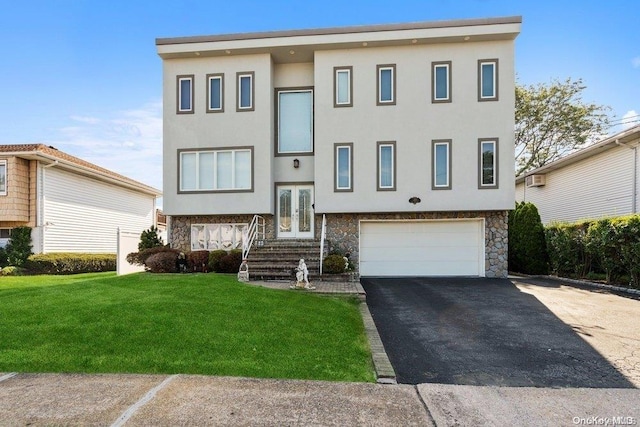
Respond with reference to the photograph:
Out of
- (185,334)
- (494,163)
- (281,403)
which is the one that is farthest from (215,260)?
(494,163)

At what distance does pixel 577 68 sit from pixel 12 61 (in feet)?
101

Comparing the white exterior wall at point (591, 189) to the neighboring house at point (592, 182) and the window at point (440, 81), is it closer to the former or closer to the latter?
the neighboring house at point (592, 182)

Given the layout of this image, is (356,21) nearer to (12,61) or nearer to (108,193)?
(12,61)

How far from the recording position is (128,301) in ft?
22.1

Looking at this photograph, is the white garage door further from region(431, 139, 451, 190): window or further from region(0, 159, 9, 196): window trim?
region(0, 159, 9, 196): window trim

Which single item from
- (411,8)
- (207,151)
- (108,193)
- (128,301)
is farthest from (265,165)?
(108,193)

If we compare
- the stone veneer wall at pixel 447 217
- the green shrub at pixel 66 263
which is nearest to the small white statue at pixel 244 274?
the stone veneer wall at pixel 447 217

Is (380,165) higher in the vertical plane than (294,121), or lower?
lower

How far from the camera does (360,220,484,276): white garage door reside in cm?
1248

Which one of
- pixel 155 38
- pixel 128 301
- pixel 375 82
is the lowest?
pixel 128 301

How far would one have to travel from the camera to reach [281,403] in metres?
3.43

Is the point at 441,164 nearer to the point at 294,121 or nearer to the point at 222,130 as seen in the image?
the point at 294,121

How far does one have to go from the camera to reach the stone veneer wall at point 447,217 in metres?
12.2

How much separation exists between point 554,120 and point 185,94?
24.2 metres
